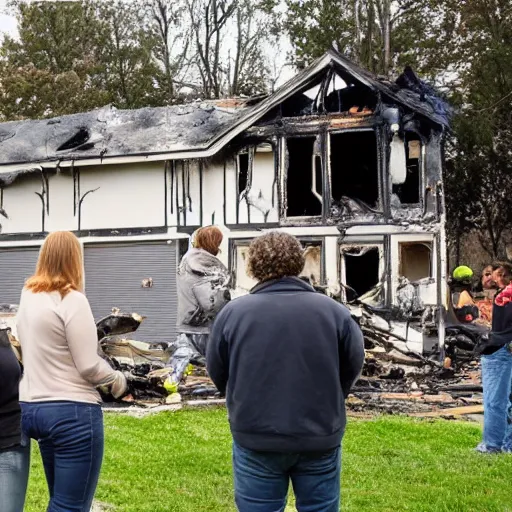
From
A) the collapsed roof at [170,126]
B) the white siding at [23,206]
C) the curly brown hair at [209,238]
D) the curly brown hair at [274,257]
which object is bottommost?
the curly brown hair at [274,257]

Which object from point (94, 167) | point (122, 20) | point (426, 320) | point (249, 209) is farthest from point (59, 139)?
point (122, 20)

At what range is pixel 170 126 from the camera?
19422 mm

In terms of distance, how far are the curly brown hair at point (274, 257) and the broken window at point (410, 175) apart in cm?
1396

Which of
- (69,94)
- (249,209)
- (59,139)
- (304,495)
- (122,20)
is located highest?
(122,20)

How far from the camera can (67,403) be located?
13.9ft

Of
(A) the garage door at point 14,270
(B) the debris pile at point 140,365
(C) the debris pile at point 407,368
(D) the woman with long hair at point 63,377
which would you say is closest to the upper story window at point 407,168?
(C) the debris pile at point 407,368

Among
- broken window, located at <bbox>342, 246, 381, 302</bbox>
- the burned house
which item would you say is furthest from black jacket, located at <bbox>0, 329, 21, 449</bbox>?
broken window, located at <bbox>342, 246, 381, 302</bbox>

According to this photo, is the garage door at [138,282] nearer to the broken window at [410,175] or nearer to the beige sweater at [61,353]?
A: the broken window at [410,175]

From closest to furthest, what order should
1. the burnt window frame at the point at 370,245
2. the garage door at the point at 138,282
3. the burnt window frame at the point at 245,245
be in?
1. the burnt window frame at the point at 370,245
2. the burnt window frame at the point at 245,245
3. the garage door at the point at 138,282

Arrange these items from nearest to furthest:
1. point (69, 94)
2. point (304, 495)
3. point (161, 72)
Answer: point (304, 495), point (69, 94), point (161, 72)

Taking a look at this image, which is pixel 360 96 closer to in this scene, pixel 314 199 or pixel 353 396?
pixel 314 199

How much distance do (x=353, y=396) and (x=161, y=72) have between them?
89.7 feet

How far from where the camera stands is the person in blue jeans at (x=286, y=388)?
382 cm

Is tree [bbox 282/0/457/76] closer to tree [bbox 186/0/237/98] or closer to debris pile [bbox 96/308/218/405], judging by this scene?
tree [bbox 186/0/237/98]
